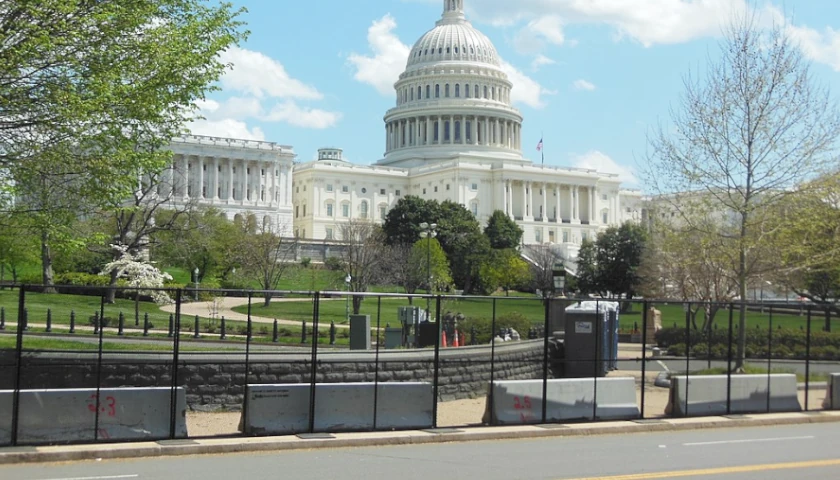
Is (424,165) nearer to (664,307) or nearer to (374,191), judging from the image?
(374,191)

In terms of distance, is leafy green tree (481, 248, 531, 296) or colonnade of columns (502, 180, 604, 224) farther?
colonnade of columns (502, 180, 604, 224)

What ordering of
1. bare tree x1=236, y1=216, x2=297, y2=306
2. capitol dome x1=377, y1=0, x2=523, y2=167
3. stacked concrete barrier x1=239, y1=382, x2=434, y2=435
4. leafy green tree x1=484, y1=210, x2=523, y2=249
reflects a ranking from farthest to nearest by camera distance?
1. capitol dome x1=377, y1=0, x2=523, y2=167
2. leafy green tree x1=484, y1=210, x2=523, y2=249
3. bare tree x1=236, y1=216, x2=297, y2=306
4. stacked concrete barrier x1=239, y1=382, x2=434, y2=435

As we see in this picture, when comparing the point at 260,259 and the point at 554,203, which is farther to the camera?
the point at 554,203

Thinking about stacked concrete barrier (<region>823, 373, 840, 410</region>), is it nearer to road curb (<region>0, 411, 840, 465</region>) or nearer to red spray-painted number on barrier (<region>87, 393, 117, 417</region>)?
road curb (<region>0, 411, 840, 465</region>)

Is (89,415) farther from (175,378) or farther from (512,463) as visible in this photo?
(512,463)

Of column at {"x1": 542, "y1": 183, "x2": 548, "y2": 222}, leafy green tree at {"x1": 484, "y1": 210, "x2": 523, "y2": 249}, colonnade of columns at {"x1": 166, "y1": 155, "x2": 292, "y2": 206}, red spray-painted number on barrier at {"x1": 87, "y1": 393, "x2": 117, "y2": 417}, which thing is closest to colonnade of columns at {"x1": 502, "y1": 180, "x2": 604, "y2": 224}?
column at {"x1": 542, "y1": 183, "x2": 548, "y2": 222}

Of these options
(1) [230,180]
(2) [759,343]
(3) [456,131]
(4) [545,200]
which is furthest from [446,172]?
(2) [759,343]

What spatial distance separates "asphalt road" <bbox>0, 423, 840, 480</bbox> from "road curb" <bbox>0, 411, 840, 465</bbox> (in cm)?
27

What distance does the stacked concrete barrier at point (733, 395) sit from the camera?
20812mm

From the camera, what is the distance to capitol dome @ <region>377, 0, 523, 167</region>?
170 meters

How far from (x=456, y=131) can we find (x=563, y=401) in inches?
6060

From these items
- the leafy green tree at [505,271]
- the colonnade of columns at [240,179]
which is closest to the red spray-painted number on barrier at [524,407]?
the leafy green tree at [505,271]

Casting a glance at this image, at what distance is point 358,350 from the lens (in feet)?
71.6

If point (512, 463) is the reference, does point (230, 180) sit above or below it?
above
